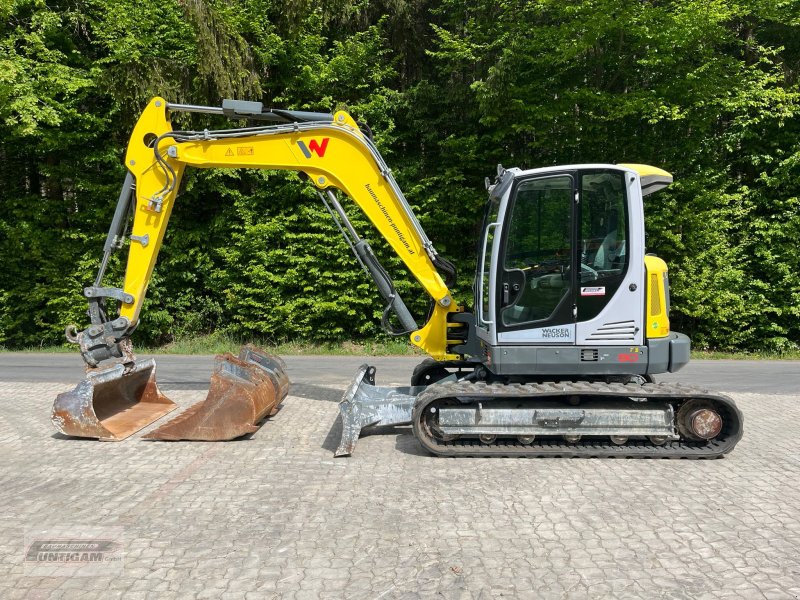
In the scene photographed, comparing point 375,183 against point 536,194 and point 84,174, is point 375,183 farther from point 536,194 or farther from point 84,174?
point 84,174

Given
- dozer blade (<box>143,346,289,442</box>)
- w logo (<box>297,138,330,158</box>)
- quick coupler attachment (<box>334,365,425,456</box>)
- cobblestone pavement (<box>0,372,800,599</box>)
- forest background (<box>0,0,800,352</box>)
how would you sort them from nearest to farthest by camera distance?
cobblestone pavement (<box>0,372,800,599</box>), quick coupler attachment (<box>334,365,425,456</box>), dozer blade (<box>143,346,289,442</box>), w logo (<box>297,138,330,158</box>), forest background (<box>0,0,800,352</box>)

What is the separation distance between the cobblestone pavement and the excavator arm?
4.53ft

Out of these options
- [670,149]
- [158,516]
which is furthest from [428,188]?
[158,516]

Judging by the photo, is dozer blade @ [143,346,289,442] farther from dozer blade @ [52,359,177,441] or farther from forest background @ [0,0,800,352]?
forest background @ [0,0,800,352]

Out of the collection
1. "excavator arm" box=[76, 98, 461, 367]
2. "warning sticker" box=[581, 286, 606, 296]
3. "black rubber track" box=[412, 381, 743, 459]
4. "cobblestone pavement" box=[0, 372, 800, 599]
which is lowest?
"cobblestone pavement" box=[0, 372, 800, 599]

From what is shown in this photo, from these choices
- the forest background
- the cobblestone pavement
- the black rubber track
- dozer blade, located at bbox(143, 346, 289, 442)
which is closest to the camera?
the cobblestone pavement

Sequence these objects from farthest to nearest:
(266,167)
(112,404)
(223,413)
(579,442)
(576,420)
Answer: (112,404) < (266,167) < (223,413) < (579,442) < (576,420)

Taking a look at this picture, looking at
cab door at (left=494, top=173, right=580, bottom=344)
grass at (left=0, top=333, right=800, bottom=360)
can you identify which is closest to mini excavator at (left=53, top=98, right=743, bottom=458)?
cab door at (left=494, top=173, right=580, bottom=344)

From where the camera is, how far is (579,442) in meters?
5.85

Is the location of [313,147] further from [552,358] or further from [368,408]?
[552,358]

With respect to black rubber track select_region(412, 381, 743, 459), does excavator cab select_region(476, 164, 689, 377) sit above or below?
above
